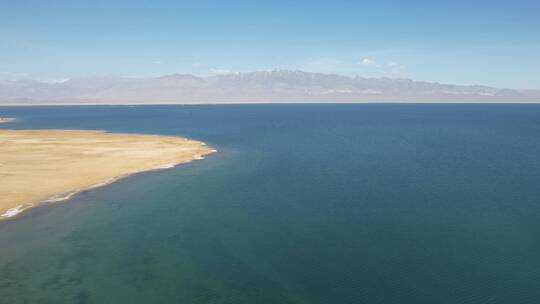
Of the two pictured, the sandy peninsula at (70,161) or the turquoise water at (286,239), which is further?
the sandy peninsula at (70,161)

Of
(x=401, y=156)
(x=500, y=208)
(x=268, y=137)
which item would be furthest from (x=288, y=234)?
(x=268, y=137)

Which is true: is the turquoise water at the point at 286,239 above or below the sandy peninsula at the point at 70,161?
below

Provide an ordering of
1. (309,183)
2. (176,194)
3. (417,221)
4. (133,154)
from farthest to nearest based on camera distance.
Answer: (133,154) < (309,183) < (176,194) < (417,221)

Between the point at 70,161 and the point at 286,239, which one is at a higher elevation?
the point at 70,161

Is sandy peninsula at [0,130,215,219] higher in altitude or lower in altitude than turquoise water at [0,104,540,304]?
higher

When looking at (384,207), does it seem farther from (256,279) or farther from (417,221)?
(256,279)
